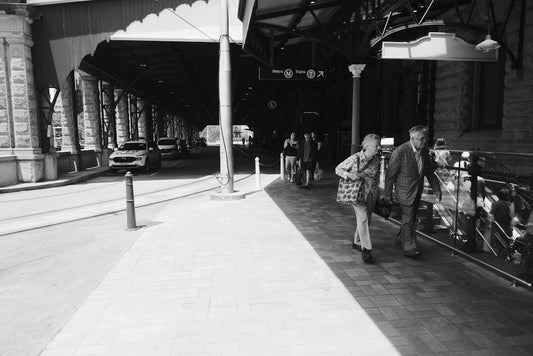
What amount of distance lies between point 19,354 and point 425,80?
47.9 feet

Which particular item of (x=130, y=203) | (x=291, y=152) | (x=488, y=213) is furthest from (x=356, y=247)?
(x=291, y=152)

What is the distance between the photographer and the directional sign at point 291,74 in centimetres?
1467

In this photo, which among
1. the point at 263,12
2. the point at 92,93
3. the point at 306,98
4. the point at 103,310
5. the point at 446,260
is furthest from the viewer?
the point at 306,98

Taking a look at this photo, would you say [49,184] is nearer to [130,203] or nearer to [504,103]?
[130,203]

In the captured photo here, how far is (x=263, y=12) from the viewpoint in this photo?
11.0 meters

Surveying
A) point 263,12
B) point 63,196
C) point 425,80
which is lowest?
point 63,196

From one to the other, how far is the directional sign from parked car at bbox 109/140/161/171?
997cm

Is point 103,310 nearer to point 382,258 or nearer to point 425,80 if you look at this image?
point 382,258

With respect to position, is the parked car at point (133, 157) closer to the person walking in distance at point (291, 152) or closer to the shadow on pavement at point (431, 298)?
the person walking in distance at point (291, 152)

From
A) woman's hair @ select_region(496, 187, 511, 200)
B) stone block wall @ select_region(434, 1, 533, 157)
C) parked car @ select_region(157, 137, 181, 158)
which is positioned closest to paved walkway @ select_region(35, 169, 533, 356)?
woman's hair @ select_region(496, 187, 511, 200)

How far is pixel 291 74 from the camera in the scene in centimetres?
1484

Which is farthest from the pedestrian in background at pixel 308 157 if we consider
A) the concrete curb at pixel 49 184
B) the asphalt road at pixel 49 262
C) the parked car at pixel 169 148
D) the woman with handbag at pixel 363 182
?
the parked car at pixel 169 148

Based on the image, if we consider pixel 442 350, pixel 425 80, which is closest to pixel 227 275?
pixel 442 350

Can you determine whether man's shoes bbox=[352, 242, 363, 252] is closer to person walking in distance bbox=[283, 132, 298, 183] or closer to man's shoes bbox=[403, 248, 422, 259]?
man's shoes bbox=[403, 248, 422, 259]
